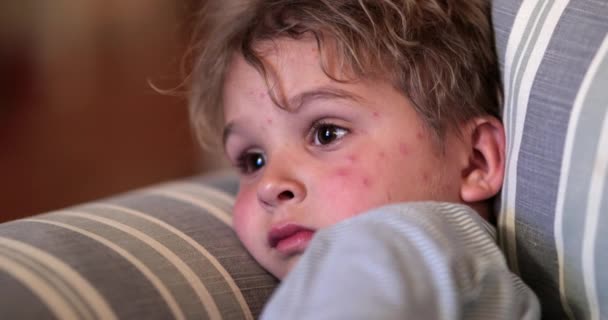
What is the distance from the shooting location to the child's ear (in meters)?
0.92

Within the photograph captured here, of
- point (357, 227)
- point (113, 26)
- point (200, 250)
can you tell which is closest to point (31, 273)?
point (200, 250)

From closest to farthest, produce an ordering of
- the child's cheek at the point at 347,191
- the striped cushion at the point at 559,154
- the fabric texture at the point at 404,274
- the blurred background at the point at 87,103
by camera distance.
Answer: the fabric texture at the point at 404,274 → the striped cushion at the point at 559,154 → the child's cheek at the point at 347,191 → the blurred background at the point at 87,103

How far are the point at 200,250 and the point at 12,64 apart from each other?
1.99 m

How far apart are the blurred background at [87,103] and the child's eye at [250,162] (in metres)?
1.45

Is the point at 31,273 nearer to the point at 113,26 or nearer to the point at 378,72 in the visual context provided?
the point at 378,72

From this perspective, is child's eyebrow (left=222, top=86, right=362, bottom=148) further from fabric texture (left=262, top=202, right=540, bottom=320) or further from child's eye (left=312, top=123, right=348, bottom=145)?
fabric texture (left=262, top=202, right=540, bottom=320)

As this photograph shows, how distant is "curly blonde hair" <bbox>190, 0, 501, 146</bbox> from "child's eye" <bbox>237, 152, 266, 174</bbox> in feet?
0.47

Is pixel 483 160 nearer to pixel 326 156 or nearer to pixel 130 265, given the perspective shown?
pixel 326 156

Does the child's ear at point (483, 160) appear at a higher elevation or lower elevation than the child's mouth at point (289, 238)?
higher

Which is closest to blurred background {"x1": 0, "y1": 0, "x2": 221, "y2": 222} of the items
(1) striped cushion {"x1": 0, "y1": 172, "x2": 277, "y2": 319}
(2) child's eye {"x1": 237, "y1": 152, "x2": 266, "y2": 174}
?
(2) child's eye {"x1": 237, "y1": 152, "x2": 266, "y2": 174}

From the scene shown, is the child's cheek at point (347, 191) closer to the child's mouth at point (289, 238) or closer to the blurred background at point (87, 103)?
the child's mouth at point (289, 238)

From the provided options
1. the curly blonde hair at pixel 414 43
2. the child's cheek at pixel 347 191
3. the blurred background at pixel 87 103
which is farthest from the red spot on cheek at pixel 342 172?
the blurred background at pixel 87 103

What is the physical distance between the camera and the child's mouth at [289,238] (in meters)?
0.90

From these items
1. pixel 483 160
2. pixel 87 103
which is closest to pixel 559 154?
pixel 483 160
